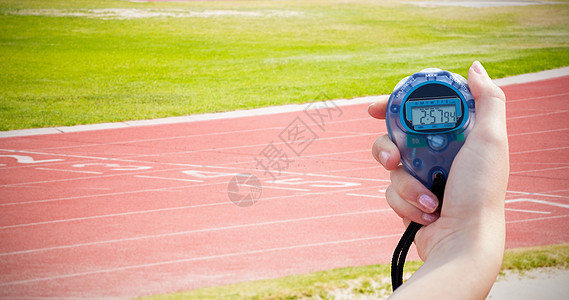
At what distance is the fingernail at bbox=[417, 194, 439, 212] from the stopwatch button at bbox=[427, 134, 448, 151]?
124 millimetres

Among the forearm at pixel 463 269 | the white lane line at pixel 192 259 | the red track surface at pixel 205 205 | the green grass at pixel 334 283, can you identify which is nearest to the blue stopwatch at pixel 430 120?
the forearm at pixel 463 269

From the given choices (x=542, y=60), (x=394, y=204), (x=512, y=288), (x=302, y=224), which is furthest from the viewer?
(x=542, y=60)

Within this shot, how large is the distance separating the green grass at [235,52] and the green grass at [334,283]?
306 inches

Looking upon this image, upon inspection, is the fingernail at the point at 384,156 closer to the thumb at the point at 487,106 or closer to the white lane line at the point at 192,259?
the thumb at the point at 487,106

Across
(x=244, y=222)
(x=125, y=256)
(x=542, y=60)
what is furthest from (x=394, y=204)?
(x=542, y=60)

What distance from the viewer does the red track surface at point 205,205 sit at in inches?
199

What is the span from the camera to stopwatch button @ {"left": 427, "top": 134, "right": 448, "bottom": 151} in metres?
1.43

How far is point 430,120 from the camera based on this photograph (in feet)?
4.80

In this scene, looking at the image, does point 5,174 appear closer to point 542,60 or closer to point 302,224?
point 302,224

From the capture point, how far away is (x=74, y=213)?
257 inches

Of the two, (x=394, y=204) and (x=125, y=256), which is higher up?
(x=394, y=204)

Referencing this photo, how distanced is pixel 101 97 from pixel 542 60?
35.4 feet

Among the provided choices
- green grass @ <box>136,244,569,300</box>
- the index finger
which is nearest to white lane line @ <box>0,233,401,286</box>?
green grass @ <box>136,244,569,300</box>

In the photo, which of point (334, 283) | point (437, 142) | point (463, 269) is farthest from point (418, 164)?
point (334, 283)
